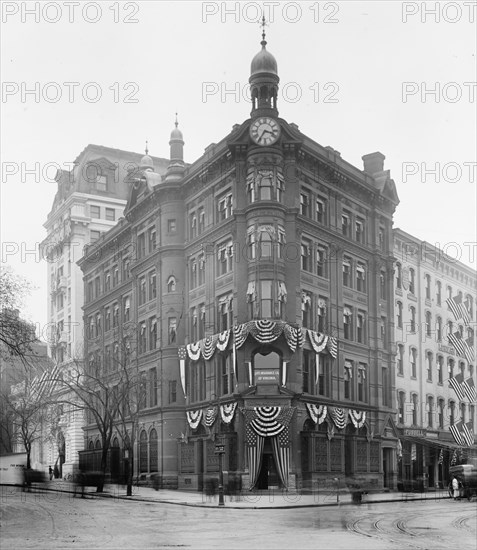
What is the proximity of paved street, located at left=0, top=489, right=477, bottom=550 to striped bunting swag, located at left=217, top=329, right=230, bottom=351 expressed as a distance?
16.4m

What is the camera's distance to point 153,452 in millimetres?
60219

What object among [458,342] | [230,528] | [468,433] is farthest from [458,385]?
[230,528]

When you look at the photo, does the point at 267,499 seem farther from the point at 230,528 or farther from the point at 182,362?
the point at 230,528

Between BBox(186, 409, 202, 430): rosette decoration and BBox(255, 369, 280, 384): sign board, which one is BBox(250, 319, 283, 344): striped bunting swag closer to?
BBox(255, 369, 280, 384): sign board

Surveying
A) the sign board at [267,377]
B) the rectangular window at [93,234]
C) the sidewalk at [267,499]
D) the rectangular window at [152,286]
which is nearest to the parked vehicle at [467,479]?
the sidewalk at [267,499]

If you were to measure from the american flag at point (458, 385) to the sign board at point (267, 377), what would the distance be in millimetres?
29464

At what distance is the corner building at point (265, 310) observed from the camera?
50.4 metres

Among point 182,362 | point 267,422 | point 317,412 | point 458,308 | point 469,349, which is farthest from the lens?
point 469,349

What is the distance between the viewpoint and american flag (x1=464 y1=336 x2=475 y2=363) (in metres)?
78.0

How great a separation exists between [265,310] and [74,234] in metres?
40.2

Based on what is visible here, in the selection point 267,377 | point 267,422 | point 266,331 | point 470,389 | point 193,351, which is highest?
point 266,331

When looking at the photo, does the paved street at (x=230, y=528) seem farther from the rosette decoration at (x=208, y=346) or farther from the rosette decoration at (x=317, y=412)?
the rosette decoration at (x=208, y=346)

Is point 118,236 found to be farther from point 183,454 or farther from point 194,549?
point 194,549

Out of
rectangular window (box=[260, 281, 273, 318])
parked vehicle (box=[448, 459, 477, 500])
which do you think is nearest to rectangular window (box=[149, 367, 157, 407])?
rectangular window (box=[260, 281, 273, 318])
